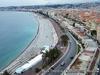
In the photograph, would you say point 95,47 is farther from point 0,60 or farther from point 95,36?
point 0,60

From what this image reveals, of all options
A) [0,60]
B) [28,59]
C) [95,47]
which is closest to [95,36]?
[95,47]

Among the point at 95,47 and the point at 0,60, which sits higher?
the point at 95,47

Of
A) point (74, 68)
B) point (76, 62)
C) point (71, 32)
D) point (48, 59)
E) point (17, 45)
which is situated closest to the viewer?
point (74, 68)

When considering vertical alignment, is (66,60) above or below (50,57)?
below

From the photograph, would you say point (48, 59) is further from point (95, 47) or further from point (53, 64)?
point (95, 47)

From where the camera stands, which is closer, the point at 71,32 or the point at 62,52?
the point at 62,52

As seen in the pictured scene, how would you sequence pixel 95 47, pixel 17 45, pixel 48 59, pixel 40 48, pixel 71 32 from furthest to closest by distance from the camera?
pixel 71 32, pixel 17 45, pixel 40 48, pixel 95 47, pixel 48 59

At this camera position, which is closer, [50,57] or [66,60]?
[66,60]

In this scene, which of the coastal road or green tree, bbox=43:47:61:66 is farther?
green tree, bbox=43:47:61:66

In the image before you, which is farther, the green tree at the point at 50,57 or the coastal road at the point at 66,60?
the green tree at the point at 50,57
